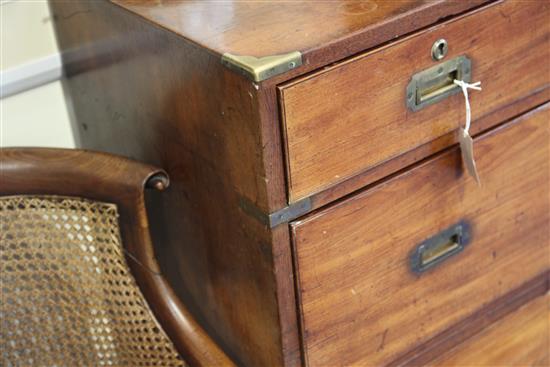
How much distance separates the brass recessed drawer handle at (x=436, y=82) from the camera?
0.90 m

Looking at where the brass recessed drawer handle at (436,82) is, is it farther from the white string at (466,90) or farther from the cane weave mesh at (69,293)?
the cane weave mesh at (69,293)

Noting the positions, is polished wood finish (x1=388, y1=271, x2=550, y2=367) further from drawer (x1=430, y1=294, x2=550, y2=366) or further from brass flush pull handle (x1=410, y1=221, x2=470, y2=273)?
brass flush pull handle (x1=410, y1=221, x2=470, y2=273)

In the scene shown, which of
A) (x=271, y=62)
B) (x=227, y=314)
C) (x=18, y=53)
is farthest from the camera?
(x=18, y=53)

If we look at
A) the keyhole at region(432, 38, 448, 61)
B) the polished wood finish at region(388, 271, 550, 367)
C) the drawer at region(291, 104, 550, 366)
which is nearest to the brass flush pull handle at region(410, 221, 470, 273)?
the drawer at region(291, 104, 550, 366)

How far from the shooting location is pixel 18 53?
3.70 feet

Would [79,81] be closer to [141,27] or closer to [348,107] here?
[141,27]

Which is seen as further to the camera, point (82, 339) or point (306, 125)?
point (82, 339)

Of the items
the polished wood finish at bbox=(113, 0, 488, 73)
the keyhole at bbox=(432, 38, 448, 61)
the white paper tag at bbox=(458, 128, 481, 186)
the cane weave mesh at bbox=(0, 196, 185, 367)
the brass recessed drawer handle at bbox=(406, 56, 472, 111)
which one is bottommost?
the cane weave mesh at bbox=(0, 196, 185, 367)

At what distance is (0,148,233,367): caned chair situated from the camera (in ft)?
3.15

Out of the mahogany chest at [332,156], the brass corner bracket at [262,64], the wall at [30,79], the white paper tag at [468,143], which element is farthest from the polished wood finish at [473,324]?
the wall at [30,79]

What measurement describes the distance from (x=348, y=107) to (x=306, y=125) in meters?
0.05

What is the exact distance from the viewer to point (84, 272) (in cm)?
103

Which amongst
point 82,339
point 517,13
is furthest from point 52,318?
point 517,13

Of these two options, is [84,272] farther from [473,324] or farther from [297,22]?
[473,324]
